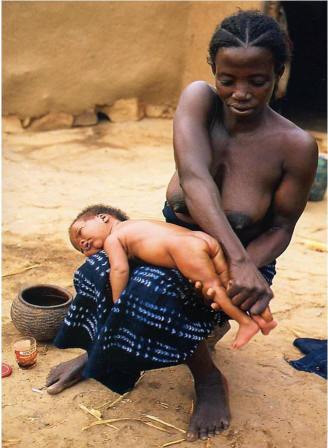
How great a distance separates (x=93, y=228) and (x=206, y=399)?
939 millimetres

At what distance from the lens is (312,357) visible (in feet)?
11.6

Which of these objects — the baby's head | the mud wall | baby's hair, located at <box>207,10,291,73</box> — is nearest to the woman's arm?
baby's hair, located at <box>207,10,291,73</box>

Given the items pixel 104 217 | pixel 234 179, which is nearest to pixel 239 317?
pixel 234 179

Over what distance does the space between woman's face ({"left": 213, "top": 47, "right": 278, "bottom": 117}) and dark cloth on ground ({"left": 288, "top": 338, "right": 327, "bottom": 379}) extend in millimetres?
1459

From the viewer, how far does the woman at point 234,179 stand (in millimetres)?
2527

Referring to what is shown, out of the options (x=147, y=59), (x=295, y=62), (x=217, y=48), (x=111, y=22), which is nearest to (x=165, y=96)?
(x=147, y=59)

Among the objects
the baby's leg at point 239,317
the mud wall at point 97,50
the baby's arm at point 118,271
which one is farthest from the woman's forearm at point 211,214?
the mud wall at point 97,50

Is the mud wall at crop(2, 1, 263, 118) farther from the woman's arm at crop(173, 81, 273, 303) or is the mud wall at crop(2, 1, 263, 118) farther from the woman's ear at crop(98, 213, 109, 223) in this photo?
the woman's arm at crop(173, 81, 273, 303)

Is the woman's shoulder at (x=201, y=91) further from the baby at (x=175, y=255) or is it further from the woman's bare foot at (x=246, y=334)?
the woman's bare foot at (x=246, y=334)

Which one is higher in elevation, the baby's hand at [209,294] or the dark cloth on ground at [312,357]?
the baby's hand at [209,294]

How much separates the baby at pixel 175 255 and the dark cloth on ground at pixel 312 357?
1017 mm

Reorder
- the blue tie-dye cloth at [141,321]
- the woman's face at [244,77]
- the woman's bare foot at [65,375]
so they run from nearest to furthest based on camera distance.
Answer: the woman's face at [244,77]
the blue tie-dye cloth at [141,321]
the woman's bare foot at [65,375]

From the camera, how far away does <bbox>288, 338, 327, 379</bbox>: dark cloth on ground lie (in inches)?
136

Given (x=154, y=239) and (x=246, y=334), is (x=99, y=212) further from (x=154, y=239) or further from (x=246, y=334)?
(x=246, y=334)
